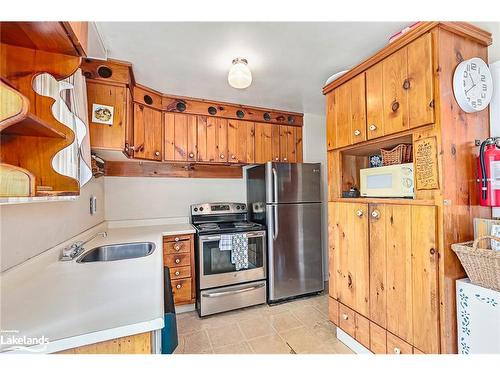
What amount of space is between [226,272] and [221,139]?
1514 mm

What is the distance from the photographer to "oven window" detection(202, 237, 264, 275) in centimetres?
235

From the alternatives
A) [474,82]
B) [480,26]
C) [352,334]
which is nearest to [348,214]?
[352,334]

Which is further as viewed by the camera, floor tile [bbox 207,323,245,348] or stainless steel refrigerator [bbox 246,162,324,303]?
stainless steel refrigerator [bbox 246,162,324,303]

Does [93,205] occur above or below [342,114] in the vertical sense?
below

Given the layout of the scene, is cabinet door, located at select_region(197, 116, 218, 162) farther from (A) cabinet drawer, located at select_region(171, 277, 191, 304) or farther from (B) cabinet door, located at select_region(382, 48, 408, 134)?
(B) cabinet door, located at select_region(382, 48, 408, 134)

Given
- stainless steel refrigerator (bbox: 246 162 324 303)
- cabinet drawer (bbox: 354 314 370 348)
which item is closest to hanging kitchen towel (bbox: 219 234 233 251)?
stainless steel refrigerator (bbox: 246 162 324 303)

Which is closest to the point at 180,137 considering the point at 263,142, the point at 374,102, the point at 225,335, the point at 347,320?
the point at 263,142

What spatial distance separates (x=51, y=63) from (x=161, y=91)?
1.68 metres

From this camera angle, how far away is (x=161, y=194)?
2.81 meters

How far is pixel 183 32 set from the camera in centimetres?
145

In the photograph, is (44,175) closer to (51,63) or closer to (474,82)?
(51,63)

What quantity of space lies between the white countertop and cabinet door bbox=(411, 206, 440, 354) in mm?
1330

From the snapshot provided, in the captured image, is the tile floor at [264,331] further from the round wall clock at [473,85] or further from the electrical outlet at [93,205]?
the round wall clock at [473,85]

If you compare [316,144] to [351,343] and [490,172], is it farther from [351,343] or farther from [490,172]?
[351,343]
